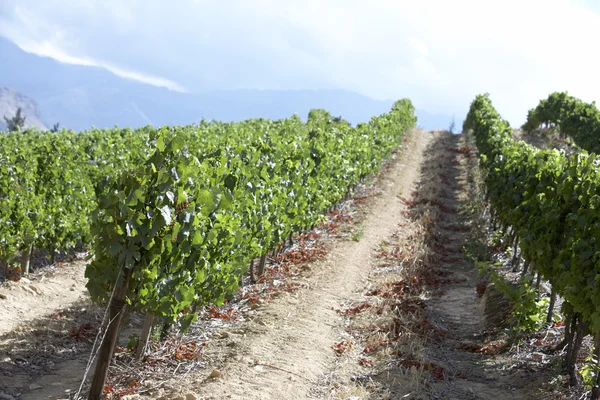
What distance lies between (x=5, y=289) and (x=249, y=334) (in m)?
4.53

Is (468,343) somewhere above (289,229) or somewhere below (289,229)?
below

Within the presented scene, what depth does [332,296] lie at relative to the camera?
10047 mm

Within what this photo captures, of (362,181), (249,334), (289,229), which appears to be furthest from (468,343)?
(362,181)

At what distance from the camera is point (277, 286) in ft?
33.3

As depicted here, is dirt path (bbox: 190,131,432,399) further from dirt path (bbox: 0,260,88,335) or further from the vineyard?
dirt path (bbox: 0,260,88,335)

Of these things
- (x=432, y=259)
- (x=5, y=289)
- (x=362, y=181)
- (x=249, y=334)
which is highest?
(x=362, y=181)

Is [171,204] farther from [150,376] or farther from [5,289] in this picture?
[5,289]

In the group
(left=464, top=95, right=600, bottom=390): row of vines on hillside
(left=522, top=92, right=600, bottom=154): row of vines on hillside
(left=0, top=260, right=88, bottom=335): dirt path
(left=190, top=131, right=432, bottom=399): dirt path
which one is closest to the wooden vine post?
(left=190, top=131, right=432, bottom=399): dirt path

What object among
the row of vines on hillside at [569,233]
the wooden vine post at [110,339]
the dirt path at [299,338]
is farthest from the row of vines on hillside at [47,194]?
the row of vines on hillside at [569,233]

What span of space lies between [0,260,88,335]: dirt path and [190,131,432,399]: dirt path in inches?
141

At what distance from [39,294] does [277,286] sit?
4.00m

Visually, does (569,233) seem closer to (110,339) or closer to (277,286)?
(277,286)

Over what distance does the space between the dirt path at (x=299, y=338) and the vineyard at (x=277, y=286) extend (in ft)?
0.10

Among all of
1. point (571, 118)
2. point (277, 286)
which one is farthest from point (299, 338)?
point (571, 118)
